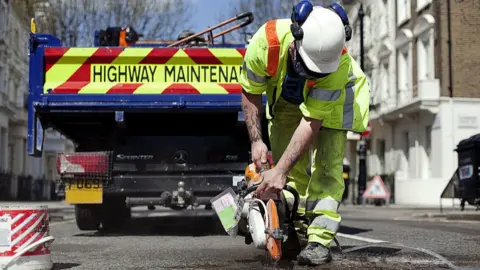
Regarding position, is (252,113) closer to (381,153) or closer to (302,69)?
(302,69)

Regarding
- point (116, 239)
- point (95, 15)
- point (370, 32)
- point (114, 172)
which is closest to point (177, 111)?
point (114, 172)

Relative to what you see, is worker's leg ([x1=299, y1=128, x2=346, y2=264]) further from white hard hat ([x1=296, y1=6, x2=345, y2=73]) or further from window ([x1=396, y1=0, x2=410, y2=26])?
window ([x1=396, y1=0, x2=410, y2=26])

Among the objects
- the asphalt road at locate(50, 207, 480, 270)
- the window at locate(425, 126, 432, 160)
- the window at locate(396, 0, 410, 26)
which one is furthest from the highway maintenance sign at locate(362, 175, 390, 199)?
the asphalt road at locate(50, 207, 480, 270)

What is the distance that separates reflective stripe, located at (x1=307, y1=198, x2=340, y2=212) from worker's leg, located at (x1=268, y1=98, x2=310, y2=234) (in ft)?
0.65

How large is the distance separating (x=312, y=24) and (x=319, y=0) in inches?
991

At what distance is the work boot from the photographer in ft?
13.7

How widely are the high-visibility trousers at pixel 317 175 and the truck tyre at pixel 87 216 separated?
13.8 ft

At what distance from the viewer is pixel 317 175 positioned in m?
4.57

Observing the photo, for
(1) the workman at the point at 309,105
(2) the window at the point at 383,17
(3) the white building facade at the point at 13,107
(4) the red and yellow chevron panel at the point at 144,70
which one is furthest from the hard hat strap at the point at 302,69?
(3) the white building facade at the point at 13,107

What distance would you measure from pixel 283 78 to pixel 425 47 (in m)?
25.4

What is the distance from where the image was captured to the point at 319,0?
2848 cm

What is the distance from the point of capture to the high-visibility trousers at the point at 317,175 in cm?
437

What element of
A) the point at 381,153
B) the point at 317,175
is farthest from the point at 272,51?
the point at 381,153

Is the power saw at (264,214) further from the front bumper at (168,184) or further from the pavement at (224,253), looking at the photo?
the front bumper at (168,184)
